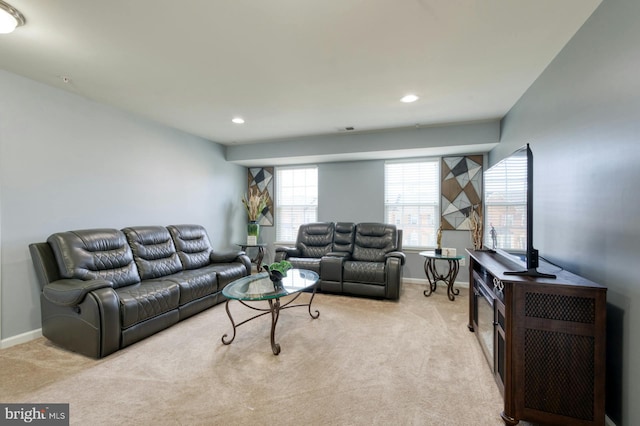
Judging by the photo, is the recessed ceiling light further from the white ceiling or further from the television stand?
the television stand

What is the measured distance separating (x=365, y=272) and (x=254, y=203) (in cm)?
291

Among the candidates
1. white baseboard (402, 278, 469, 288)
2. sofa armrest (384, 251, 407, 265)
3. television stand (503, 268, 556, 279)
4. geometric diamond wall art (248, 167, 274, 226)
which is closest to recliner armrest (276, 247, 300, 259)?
geometric diamond wall art (248, 167, 274, 226)

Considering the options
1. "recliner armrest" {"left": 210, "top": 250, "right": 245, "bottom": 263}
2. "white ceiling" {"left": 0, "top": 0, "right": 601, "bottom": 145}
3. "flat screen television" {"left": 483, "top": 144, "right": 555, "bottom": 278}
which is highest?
"white ceiling" {"left": 0, "top": 0, "right": 601, "bottom": 145}

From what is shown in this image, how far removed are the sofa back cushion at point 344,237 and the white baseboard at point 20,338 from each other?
3.78 meters

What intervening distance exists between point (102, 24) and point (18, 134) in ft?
5.59

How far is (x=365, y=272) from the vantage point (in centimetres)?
401

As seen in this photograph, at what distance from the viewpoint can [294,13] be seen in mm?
1781

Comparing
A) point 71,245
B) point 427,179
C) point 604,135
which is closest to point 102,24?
point 71,245

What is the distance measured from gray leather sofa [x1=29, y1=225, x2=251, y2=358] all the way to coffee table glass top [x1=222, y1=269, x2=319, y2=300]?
0.69 metres

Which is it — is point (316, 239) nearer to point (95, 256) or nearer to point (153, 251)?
point (153, 251)

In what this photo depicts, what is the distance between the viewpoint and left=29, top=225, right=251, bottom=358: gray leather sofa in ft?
7.80

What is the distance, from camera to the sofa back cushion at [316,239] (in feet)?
16.0

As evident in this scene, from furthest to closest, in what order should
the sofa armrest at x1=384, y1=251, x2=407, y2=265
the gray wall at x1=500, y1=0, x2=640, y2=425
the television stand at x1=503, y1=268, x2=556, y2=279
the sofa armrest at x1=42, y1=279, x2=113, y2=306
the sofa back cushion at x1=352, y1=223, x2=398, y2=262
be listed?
1. the sofa back cushion at x1=352, y1=223, x2=398, y2=262
2. the sofa armrest at x1=384, y1=251, x2=407, y2=265
3. the sofa armrest at x1=42, y1=279, x2=113, y2=306
4. the television stand at x1=503, y1=268, x2=556, y2=279
5. the gray wall at x1=500, y1=0, x2=640, y2=425

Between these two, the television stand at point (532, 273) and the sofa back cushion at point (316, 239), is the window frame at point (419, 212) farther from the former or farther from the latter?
the television stand at point (532, 273)
